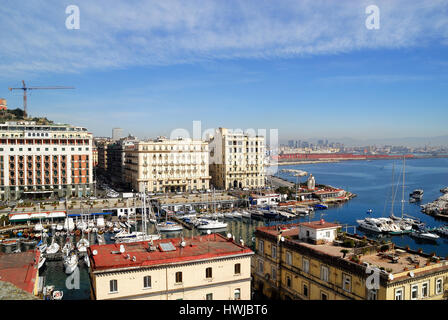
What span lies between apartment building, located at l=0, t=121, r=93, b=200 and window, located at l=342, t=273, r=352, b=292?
3236 centimetres

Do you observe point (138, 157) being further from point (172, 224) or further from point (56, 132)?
point (172, 224)

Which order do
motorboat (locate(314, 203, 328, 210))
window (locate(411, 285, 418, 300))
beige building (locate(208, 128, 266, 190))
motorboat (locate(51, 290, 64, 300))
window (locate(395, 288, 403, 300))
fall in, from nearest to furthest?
1. window (locate(395, 288, 403, 300))
2. window (locate(411, 285, 418, 300))
3. motorboat (locate(51, 290, 64, 300))
4. motorboat (locate(314, 203, 328, 210))
5. beige building (locate(208, 128, 266, 190))

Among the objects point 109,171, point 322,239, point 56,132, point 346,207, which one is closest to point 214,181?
point 346,207

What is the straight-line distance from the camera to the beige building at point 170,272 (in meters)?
8.82

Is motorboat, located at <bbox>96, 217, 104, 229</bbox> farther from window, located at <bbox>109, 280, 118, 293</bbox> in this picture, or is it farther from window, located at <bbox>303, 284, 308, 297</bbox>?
window, located at <bbox>303, 284, 308, 297</bbox>

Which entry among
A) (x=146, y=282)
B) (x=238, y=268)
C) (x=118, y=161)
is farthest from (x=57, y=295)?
(x=118, y=161)

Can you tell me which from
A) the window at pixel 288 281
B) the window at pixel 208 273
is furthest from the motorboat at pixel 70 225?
the window at pixel 208 273

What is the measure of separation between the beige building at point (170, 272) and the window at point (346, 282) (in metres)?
2.51

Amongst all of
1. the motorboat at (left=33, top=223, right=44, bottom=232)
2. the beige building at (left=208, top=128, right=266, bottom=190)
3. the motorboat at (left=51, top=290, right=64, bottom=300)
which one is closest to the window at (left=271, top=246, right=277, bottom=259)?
the motorboat at (left=51, top=290, right=64, bottom=300)

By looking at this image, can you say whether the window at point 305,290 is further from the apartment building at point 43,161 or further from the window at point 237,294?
the apartment building at point 43,161

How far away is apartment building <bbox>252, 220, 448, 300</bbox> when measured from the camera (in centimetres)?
874

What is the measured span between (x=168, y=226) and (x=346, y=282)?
20014mm

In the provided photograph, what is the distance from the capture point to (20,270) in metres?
12.4

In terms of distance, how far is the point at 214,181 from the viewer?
46656 mm
